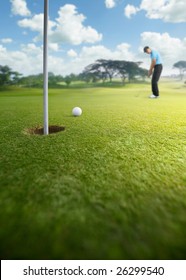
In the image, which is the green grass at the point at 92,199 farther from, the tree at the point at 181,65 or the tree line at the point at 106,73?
the tree at the point at 181,65

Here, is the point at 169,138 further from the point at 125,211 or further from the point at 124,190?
the point at 125,211

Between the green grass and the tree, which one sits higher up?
the tree

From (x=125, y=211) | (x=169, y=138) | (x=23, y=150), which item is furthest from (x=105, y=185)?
(x=169, y=138)

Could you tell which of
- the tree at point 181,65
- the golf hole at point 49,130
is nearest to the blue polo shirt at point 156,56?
the golf hole at point 49,130

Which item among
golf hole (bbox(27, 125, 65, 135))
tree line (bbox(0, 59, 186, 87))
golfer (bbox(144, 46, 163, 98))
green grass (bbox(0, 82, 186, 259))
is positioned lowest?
green grass (bbox(0, 82, 186, 259))

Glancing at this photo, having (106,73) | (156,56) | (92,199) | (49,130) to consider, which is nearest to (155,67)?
(156,56)

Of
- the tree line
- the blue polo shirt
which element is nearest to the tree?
the tree line

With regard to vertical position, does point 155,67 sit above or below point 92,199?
above

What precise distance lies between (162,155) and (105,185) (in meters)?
1.11

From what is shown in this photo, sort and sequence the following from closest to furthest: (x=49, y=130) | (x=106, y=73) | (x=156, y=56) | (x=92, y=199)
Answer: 1. (x=92, y=199)
2. (x=49, y=130)
3. (x=156, y=56)
4. (x=106, y=73)

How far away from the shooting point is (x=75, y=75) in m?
83.7

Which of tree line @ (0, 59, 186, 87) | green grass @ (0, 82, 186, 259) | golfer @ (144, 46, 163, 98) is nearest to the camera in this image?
green grass @ (0, 82, 186, 259)

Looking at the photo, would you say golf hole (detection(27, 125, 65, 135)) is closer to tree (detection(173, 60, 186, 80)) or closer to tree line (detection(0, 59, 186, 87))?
tree line (detection(0, 59, 186, 87))

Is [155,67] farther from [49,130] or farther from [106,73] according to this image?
[106,73]
